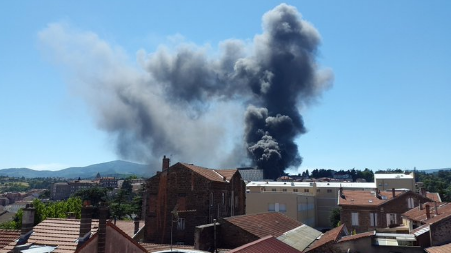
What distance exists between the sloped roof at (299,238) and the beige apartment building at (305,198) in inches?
924

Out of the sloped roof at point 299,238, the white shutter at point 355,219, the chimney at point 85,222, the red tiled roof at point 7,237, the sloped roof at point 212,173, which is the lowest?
the white shutter at point 355,219

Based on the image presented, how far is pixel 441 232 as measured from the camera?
30.1m

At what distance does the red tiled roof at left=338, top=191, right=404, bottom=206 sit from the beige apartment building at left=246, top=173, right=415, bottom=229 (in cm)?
860

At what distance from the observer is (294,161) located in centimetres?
13888

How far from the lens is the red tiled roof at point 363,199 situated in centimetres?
5363

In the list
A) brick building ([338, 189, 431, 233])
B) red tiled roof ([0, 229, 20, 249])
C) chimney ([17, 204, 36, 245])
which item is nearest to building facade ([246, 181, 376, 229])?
brick building ([338, 189, 431, 233])

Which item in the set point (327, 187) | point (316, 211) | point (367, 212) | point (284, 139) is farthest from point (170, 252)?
point (284, 139)

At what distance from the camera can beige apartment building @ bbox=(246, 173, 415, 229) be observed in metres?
62.1

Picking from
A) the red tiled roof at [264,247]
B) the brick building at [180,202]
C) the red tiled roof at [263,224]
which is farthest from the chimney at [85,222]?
the brick building at [180,202]

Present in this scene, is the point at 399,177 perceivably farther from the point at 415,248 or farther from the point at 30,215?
the point at 30,215

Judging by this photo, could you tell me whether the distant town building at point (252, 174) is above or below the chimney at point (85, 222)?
above

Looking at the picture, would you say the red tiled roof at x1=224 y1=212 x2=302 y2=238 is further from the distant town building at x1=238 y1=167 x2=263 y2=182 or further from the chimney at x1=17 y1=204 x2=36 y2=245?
the distant town building at x1=238 y1=167 x2=263 y2=182

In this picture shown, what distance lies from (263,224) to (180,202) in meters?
8.50

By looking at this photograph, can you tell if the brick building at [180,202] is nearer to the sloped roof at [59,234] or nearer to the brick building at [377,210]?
the sloped roof at [59,234]
